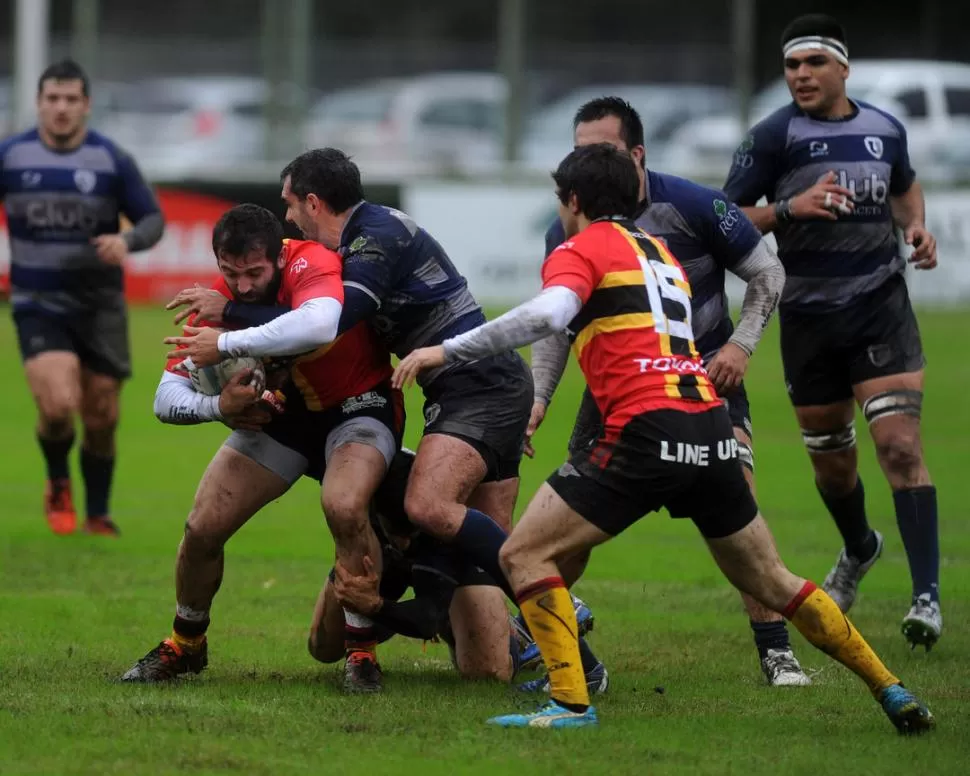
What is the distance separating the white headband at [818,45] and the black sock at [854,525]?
197cm

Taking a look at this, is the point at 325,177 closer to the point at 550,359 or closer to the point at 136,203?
the point at 550,359

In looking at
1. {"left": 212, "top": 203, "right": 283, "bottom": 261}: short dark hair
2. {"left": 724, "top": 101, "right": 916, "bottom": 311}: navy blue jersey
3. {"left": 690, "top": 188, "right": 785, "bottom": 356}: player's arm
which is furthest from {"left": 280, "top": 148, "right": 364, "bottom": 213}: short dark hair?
{"left": 724, "top": 101, "right": 916, "bottom": 311}: navy blue jersey

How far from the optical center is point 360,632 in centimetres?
658

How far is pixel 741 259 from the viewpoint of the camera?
7062 mm

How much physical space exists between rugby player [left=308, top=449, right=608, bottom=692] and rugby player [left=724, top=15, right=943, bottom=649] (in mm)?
2049

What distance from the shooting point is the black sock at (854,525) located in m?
8.37

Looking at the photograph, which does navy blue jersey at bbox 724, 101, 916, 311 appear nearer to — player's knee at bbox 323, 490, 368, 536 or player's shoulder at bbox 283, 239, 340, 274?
player's shoulder at bbox 283, 239, 340, 274

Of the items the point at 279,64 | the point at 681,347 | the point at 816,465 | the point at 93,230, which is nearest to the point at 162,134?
the point at 279,64

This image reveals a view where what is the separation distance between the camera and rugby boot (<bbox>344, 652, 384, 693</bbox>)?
6.46 metres

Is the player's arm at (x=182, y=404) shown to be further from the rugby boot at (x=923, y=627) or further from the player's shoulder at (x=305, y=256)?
the rugby boot at (x=923, y=627)

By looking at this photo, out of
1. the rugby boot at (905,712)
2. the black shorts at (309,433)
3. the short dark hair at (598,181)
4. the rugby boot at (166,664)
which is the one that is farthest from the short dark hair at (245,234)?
the rugby boot at (905,712)

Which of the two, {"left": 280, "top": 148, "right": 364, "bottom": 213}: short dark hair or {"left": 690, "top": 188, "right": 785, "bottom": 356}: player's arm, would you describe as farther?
{"left": 690, "top": 188, "right": 785, "bottom": 356}: player's arm

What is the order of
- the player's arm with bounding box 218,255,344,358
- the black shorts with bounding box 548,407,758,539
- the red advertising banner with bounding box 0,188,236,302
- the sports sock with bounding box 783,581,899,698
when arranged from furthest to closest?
the red advertising banner with bounding box 0,188,236,302
the player's arm with bounding box 218,255,344,358
the sports sock with bounding box 783,581,899,698
the black shorts with bounding box 548,407,758,539

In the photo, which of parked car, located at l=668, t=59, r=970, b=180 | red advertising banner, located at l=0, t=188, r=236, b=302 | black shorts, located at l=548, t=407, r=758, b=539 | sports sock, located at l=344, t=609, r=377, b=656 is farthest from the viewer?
parked car, located at l=668, t=59, r=970, b=180
